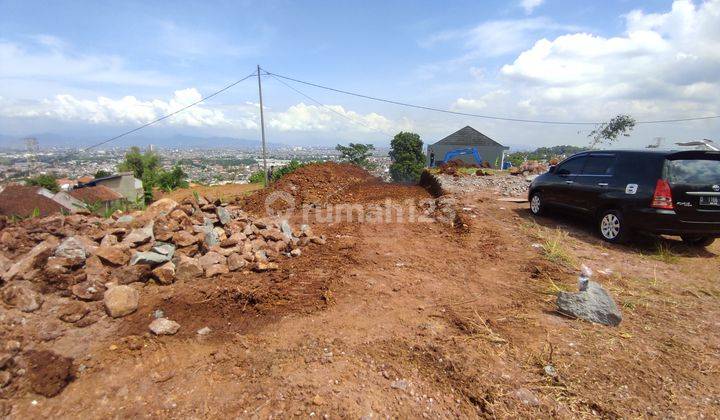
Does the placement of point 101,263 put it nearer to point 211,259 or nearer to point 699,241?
point 211,259

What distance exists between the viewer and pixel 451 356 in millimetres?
2730

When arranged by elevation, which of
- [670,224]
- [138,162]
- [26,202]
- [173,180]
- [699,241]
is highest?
[670,224]

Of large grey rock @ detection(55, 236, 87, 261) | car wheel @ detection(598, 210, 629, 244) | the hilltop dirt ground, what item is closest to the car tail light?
car wheel @ detection(598, 210, 629, 244)

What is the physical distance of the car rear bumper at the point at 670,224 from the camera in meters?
4.88

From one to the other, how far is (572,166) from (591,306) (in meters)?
4.63

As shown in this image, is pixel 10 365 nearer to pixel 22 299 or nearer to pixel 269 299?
pixel 22 299

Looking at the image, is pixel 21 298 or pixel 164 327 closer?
pixel 164 327

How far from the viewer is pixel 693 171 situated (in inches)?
194

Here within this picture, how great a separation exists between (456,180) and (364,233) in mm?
8329

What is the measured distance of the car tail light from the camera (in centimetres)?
496

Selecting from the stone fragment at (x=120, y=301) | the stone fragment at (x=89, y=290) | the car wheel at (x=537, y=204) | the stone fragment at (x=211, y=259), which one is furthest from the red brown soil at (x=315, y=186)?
the stone fragment at (x=120, y=301)

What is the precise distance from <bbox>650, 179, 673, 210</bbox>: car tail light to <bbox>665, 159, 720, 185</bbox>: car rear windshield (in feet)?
0.39

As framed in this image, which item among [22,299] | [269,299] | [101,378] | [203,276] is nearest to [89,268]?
[22,299]

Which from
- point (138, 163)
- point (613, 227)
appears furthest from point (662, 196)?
point (138, 163)
